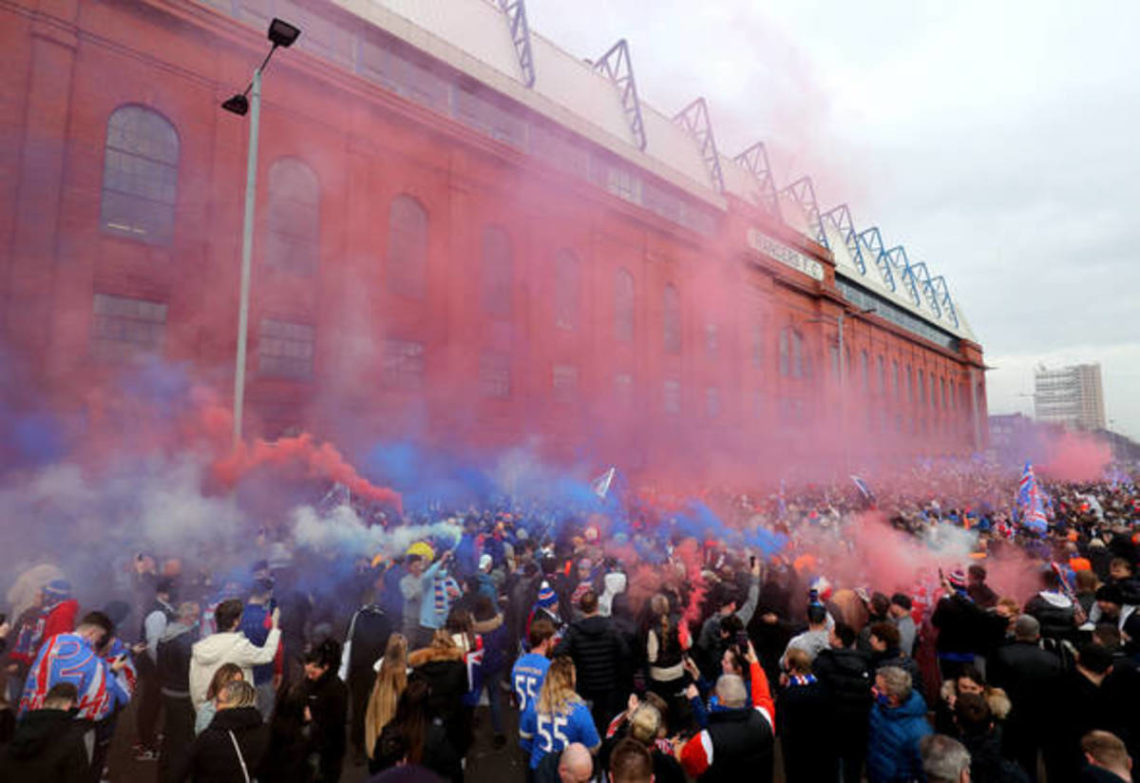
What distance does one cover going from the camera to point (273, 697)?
208 inches

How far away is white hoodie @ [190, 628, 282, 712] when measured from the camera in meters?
4.41

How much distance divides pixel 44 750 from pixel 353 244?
15514mm

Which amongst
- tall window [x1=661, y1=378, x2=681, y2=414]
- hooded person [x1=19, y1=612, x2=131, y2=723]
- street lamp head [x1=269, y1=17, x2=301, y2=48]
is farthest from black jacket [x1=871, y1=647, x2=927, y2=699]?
tall window [x1=661, y1=378, x2=681, y2=414]

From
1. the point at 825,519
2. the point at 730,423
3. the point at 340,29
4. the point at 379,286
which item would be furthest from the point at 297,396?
the point at 730,423

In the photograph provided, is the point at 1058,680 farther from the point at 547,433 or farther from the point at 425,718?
the point at 547,433

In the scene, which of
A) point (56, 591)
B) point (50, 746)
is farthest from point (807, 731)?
point (56, 591)

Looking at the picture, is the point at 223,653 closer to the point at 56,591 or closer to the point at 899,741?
the point at 56,591

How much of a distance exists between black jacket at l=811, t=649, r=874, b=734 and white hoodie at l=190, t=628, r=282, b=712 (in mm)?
4093

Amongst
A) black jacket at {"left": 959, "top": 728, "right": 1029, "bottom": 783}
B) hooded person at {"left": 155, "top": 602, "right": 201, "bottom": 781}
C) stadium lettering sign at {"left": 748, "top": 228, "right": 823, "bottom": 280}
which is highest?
stadium lettering sign at {"left": 748, "top": 228, "right": 823, "bottom": 280}

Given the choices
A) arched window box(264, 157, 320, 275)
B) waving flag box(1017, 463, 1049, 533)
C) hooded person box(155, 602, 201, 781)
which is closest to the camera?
hooded person box(155, 602, 201, 781)

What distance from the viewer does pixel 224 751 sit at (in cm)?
327

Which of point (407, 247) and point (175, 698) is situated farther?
point (407, 247)

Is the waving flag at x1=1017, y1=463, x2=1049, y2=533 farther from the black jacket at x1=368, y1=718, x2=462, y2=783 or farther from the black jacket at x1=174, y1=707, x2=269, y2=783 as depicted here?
the black jacket at x1=174, y1=707, x2=269, y2=783

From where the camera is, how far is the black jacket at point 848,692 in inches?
162
